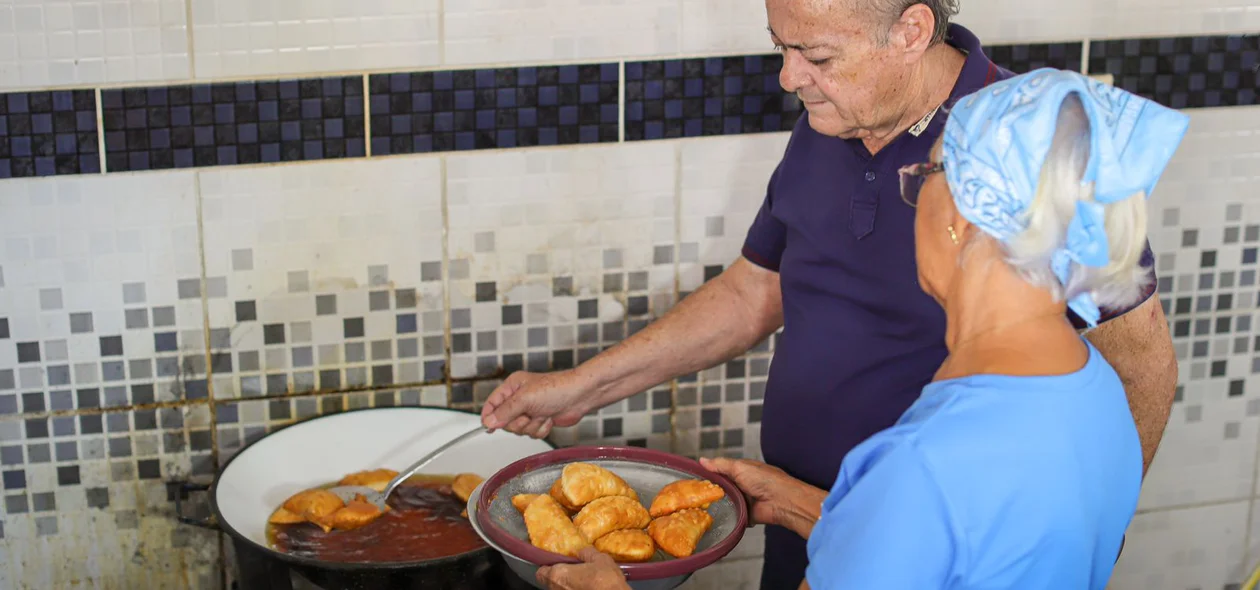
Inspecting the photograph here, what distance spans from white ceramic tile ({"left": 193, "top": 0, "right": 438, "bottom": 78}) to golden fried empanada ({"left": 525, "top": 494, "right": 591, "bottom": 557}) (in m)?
0.92

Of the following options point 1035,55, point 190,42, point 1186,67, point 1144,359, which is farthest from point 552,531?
point 1186,67

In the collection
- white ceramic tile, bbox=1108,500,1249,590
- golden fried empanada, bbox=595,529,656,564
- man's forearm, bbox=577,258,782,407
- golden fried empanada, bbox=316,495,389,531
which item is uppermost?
man's forearm, bbox=577,258,782,407

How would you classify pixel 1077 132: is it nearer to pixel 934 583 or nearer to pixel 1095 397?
pixel 1095 397

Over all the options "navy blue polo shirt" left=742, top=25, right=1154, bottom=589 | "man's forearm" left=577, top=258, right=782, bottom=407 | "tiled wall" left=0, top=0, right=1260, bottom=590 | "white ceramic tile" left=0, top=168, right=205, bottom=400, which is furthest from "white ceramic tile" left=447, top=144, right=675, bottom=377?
"white ceramic tile" left=0, top=168, right=205, bottom=400

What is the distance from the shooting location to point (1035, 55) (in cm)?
265

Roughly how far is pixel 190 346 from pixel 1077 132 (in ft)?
5.62

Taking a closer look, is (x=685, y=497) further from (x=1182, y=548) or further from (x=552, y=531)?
(x=1182, y=548)

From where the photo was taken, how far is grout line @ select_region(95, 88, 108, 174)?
88.9 inches

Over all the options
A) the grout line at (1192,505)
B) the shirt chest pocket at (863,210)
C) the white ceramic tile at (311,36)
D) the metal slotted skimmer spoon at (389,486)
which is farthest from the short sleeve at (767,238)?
the grout line at (1192,505)

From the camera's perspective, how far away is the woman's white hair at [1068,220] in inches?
52.2

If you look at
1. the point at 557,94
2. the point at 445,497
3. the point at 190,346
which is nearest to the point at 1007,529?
the point at 445,497

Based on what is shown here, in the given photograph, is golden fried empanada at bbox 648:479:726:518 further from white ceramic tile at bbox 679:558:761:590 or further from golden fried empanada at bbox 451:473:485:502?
white ceramic tile at bbox 679:558:761:590

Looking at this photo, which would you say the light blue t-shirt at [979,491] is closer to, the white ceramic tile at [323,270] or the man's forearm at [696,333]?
the man's forearm at [696,333]

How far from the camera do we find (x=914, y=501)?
1.30m
